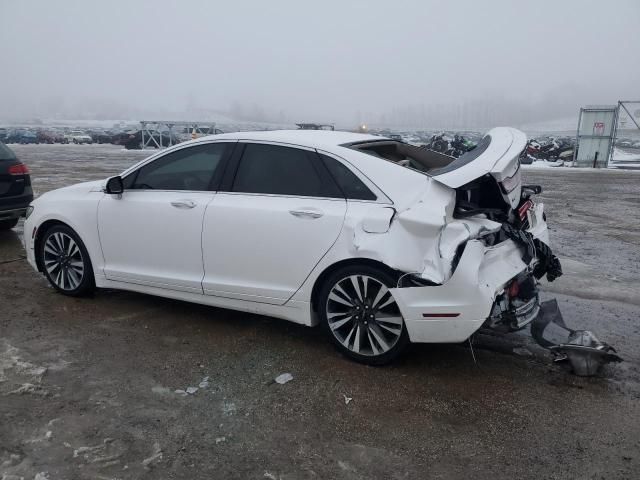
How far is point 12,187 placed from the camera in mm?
7578

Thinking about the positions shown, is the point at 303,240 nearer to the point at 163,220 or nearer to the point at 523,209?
the point at 163,220

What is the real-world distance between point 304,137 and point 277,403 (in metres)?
2.03

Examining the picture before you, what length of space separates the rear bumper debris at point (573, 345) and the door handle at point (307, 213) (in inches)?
70.4

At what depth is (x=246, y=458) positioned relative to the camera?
2.89 m

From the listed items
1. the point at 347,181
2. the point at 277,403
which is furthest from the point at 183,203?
the point at 277,403

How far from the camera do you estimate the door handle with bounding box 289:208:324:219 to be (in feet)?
12.7

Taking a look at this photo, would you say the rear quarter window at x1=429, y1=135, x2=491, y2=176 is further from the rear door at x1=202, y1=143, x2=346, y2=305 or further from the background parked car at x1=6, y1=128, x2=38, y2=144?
the background parked car at x1=6, y1=128, x2=38, y2=144

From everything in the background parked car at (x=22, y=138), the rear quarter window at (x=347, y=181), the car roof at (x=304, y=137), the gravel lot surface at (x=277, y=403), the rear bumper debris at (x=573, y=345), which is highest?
the car roof at (x=304, y=137)

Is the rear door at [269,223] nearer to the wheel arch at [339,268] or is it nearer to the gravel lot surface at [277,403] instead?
the wheel arch at [339,268]

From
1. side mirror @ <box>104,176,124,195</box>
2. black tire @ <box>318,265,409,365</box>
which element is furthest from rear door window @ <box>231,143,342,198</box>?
side mirror @ <box>104,176,124,195</box>

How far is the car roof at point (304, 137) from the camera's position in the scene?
4184 mm

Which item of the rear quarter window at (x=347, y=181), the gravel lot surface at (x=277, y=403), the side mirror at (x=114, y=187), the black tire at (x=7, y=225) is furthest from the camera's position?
the black tire at (x=7, y=225)

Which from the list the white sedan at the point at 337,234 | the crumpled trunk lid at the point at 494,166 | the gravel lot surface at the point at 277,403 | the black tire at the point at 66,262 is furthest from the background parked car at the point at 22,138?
the crumpled trunk lid at the point at 494,166

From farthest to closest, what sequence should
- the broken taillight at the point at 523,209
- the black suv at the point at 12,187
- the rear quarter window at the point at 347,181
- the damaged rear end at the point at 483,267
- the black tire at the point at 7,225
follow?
the black tire at the point at 7,225, the black suv at the point at 12,187, the broken taillight at the point at 523,209, the rear quarter window at the point at 347,181, the damaged rear end at the point at 483,267
